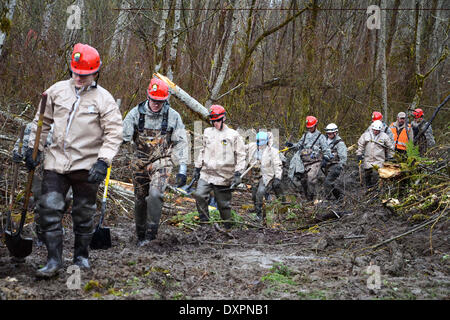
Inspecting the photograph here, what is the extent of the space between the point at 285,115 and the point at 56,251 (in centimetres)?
1256

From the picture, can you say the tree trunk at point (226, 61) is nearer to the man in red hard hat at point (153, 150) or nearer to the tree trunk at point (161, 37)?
the tree trunk at point (161, 37)

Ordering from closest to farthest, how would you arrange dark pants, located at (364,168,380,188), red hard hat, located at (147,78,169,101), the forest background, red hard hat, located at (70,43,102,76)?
red hard hat, located at (70,43,102,76) → red hard hat, located at (147,78,169,101) → the forest background → dark pants, located at (364,168,380,188)

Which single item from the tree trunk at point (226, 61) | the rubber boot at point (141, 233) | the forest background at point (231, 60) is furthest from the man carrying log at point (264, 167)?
the rubber boot at point (141, 233)

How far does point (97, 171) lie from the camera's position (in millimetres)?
4367

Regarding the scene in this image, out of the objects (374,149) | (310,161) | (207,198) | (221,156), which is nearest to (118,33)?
(310,161)

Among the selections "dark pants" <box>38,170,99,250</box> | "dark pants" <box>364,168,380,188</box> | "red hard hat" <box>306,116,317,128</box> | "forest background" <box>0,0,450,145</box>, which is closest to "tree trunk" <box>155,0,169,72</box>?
"forest background" <box>0,0,450,145</box>

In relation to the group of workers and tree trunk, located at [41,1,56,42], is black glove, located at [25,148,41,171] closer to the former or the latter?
the group of workers

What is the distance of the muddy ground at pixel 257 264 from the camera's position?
4105mm

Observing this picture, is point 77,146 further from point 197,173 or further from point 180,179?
point 197,173

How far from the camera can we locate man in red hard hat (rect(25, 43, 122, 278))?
14.5 ft

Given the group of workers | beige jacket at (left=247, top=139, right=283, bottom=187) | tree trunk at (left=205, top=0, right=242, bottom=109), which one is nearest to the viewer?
the group of workers

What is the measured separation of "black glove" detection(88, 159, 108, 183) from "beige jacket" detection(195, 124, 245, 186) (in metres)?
3.69
